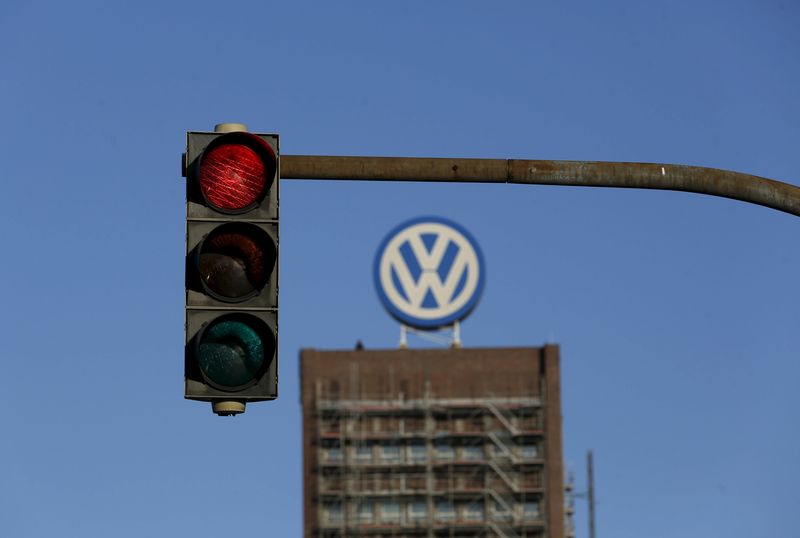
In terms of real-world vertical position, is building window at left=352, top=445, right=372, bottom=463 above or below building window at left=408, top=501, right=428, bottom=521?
above

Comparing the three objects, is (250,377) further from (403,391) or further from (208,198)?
(403,391)

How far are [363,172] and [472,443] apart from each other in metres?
137

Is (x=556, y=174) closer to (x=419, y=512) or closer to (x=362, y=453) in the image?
(x=419, y=512)

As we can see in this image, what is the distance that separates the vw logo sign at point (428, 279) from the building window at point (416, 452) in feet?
105

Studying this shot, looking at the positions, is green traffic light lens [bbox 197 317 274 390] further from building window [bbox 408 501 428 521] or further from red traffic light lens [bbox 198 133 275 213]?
building window [bbox 408 501 428 521]

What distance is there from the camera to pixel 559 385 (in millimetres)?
146750

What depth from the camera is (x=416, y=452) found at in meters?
146

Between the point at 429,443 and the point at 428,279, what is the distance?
1426 inches

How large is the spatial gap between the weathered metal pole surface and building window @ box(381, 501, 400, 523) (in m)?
135

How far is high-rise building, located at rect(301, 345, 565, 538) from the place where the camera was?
14538 cm

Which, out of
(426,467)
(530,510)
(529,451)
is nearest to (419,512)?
(426,467)

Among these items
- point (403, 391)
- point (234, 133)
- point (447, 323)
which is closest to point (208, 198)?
point (234, 133)

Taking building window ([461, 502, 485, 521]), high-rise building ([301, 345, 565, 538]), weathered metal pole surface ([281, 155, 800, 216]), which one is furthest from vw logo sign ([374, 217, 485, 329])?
weathered metal pole surface ([281, 155, 800, 216])

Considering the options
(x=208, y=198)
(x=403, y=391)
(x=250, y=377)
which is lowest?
(x=250, y=377)
